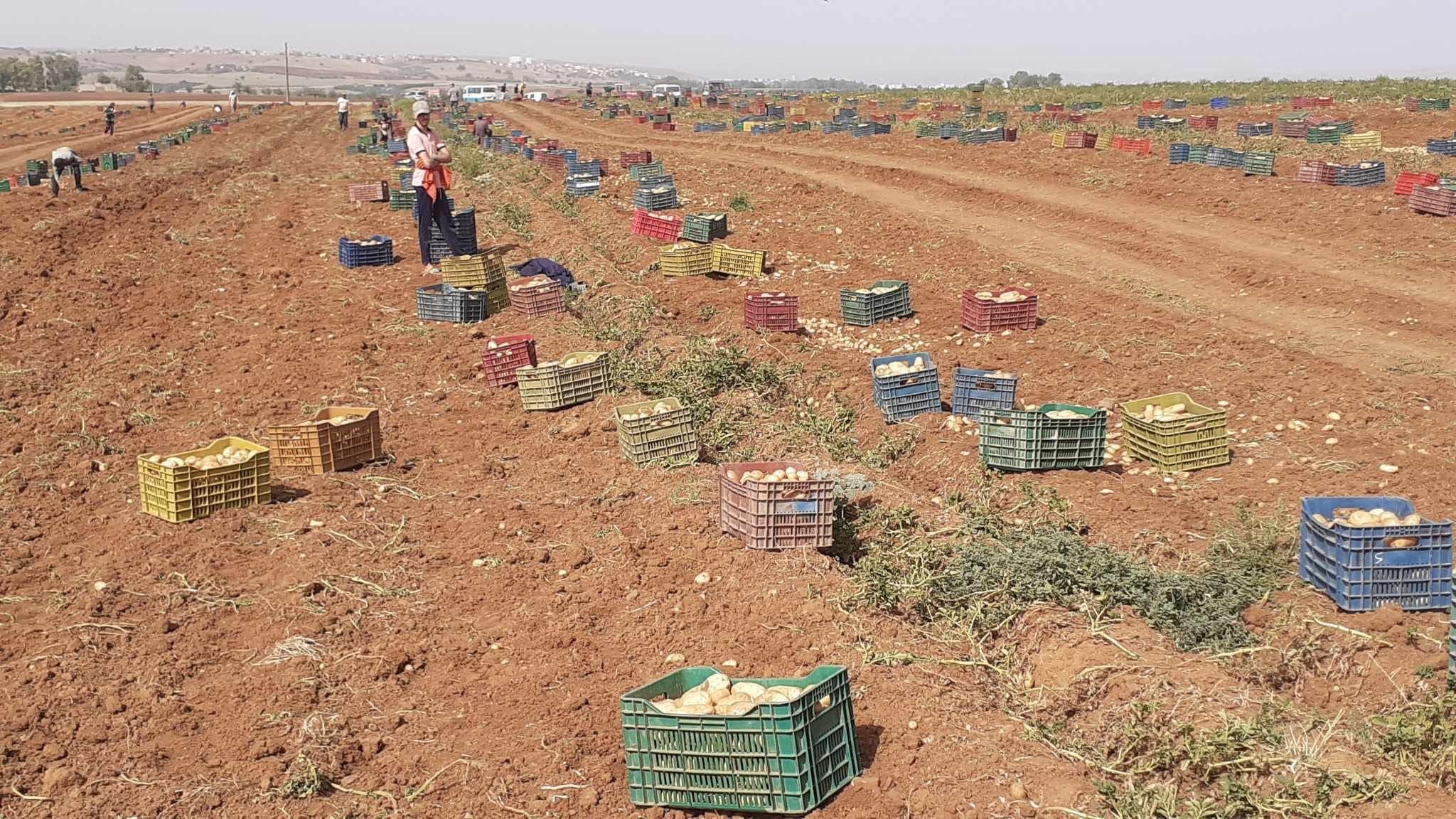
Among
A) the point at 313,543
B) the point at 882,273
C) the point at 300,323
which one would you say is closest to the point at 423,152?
the point at 300,323

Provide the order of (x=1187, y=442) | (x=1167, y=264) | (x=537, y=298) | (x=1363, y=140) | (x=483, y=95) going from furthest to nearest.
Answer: (x=483, y=95)
(x=1363, y=140)
(x=1167, y=264)
(x=537, y=298)
(x=1187, y=442)

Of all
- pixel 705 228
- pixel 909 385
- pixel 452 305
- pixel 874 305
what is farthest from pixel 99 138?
pixel 909 385

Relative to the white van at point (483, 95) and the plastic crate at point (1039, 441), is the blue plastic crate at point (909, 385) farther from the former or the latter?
the white van at point (483, 95)

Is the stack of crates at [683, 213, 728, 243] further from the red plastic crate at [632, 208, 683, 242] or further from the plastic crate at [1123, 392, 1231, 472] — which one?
the plastic crate at [1123, 392, 1231, 472]

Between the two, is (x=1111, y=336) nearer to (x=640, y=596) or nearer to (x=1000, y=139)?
(x=640, y=596)

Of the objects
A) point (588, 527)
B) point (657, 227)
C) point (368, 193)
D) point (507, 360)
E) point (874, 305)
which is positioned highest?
point (368, 193)

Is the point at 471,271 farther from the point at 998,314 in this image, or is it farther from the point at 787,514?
the point at 787,514

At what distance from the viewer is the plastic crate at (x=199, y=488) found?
7.72 m

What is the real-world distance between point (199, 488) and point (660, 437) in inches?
128

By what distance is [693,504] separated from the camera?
26.0 ft

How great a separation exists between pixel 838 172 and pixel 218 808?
2476 centimetres

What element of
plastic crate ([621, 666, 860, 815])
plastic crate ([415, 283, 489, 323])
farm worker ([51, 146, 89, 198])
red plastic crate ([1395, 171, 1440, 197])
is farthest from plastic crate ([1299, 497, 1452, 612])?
farm worker ([51, 146, 89, 198])

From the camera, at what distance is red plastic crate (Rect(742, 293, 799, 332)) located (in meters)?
13.1

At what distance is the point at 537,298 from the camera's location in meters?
13.6
